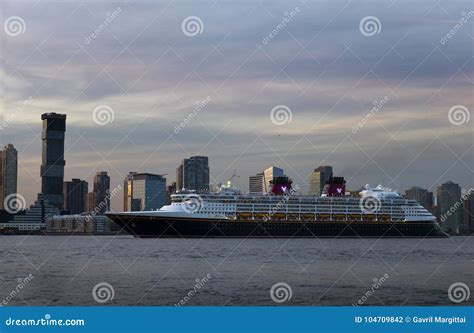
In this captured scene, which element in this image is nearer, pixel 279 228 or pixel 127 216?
pixel 127 216

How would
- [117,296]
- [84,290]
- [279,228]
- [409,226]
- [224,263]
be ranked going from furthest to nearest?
[409,226] < [279,228] < [224,263] < [84,290] < [117,296]

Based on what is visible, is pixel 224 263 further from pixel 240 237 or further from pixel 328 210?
pixel 328 210

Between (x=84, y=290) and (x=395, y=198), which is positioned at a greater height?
(x=395, y=198)

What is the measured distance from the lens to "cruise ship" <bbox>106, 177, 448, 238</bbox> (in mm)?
84750

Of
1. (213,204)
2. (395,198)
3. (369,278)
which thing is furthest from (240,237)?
(369,278)

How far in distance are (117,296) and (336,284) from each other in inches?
365

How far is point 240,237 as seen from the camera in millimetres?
88500
